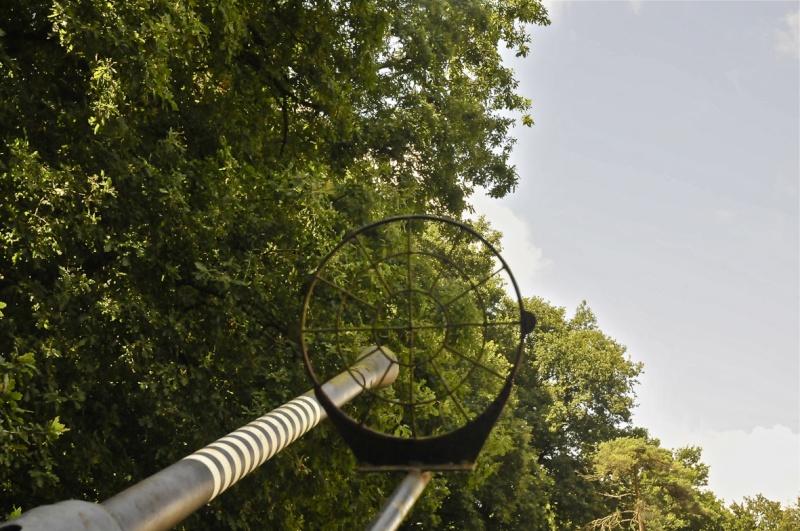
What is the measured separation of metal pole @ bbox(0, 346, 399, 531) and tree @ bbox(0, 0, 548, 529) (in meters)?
3.99

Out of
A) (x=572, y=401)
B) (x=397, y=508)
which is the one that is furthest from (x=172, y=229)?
(x=572, y=401)

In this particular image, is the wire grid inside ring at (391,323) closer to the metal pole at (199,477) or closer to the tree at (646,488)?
the metal pole at (199,477)

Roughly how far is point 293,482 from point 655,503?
30.4 m

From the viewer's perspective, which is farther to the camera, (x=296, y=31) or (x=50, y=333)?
(x=296, y=31)

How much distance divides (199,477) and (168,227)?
7734 mm

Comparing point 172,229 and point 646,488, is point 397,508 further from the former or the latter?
point 646,488

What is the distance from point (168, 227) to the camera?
11227 millimetres

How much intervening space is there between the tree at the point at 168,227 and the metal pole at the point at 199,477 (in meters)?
3.99

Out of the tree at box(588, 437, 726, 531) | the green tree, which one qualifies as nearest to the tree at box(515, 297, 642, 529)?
the tree at box(588, 437, 726, 531)

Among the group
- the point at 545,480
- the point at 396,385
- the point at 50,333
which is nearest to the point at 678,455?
the point at 545,480

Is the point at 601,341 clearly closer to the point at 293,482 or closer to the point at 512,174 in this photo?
the point at 512,174

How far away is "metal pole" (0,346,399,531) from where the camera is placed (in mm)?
2525

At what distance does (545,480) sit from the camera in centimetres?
3203

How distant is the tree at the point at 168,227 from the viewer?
9961 mm
